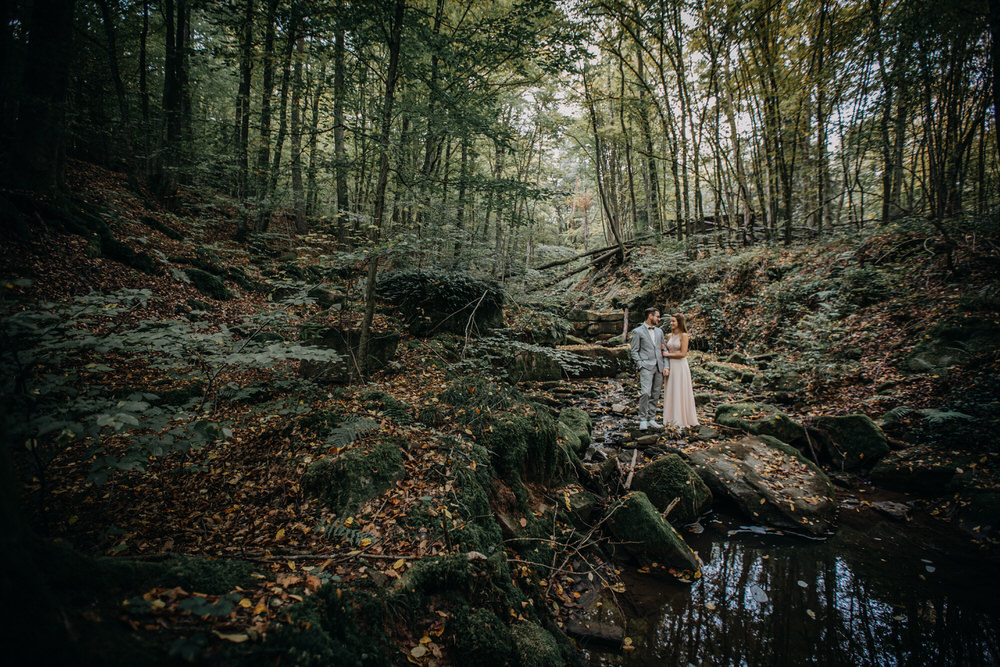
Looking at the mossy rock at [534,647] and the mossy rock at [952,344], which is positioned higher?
the mossy rock at [952,344]

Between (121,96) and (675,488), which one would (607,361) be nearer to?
(675,488)

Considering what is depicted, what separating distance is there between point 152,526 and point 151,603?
164cm

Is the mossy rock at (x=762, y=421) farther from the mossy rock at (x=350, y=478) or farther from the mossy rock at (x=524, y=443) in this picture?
the mossy rock at (x=350, y=478)

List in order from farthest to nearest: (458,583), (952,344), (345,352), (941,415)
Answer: (952,344) → (345,352) → (941,415) → (458,583)

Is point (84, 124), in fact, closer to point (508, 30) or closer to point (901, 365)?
point (508, 30)

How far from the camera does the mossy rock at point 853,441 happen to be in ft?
18.7

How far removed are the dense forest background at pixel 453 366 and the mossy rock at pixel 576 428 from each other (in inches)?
2.6

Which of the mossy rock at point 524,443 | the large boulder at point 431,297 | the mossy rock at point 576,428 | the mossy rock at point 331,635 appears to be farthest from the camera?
the large boulder at point 431,297

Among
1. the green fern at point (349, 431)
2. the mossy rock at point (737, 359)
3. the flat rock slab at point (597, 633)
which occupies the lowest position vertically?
the flat rock slab at point (597, 633)

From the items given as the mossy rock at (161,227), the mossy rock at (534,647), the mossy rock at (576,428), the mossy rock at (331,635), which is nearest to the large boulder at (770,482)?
the mossy rock at (576,428)

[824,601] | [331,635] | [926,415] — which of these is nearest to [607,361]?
[926,415]

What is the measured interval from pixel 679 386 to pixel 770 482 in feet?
6.91

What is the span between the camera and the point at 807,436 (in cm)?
616

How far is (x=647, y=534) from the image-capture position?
4.22 m
